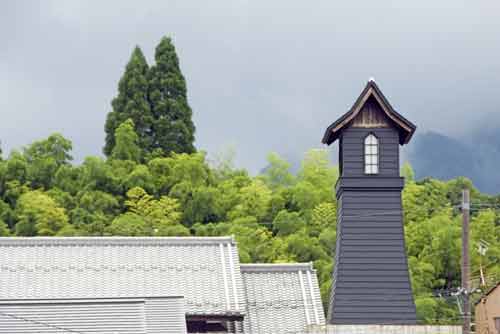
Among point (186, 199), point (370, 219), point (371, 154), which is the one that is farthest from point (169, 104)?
point (370, 219)

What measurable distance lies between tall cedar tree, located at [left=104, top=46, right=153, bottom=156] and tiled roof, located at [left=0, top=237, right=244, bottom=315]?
2956 centimetres

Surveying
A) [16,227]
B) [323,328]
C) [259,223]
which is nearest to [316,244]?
[259,223]

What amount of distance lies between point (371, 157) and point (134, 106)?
32.6m

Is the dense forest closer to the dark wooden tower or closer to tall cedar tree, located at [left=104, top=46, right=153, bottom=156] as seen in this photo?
tall cedar tree, located at [left=104, top=46, right=153, bottom=156]

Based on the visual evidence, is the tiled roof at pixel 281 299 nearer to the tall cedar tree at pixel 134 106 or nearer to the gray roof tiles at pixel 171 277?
the gray roof tiles at pixel 171 277

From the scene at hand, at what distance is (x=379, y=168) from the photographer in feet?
113

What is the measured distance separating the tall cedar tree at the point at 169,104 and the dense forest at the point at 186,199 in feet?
0.19

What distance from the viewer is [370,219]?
111 ft

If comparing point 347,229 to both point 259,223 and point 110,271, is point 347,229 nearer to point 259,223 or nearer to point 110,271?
point 110,271

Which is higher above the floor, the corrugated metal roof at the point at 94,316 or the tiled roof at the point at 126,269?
the tiled roof at the point at 126,269

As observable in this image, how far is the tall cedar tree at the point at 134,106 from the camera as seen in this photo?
6475 centimetres

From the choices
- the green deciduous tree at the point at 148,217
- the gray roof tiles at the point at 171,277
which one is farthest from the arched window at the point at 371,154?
the green deciduous tree at the point at 148,217

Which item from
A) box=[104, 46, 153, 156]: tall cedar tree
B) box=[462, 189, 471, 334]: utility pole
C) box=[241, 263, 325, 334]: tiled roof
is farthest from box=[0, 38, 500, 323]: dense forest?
box=[462, 189, 471, 334]: utility pole

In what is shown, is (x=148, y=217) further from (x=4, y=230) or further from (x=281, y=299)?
(x=281, y=299)
